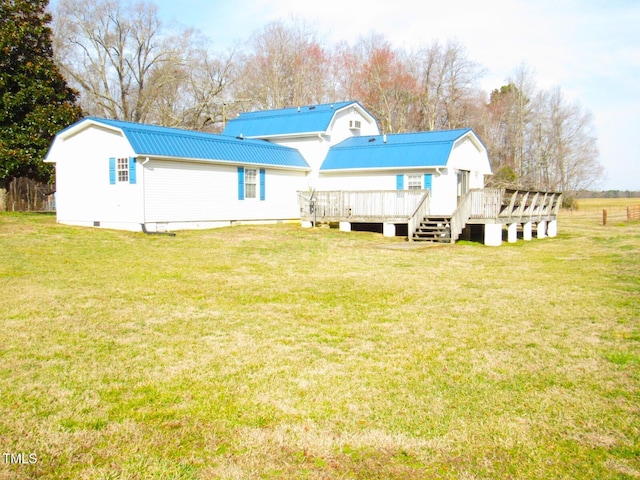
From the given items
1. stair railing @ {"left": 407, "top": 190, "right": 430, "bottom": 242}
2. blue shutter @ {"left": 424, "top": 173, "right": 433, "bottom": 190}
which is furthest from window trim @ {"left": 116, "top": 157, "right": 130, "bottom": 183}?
blue shutter @ {"left": 424, "top": 173, "right": 433, "bottom": 190}

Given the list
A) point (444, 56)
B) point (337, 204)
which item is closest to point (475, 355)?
point (337, 204)

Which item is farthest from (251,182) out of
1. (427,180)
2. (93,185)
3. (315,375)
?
(315,375)

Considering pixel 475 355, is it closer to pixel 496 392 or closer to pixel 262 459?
pixel 496 392

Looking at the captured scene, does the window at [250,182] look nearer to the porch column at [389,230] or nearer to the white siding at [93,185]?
the white siding at [93,185]

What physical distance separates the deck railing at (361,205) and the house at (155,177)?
7.68ft

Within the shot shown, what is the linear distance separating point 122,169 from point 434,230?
10959mm

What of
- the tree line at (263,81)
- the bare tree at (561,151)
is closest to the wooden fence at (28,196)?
the tree line at (263,81)

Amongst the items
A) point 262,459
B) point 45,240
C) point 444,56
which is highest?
point 444,56

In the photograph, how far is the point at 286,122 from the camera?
26.7 metres

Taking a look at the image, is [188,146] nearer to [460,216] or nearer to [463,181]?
[460,216]

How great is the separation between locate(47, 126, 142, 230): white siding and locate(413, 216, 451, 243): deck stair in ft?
30.8

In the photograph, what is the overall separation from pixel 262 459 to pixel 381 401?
4.38 feet

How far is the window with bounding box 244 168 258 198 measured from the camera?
22625 mm

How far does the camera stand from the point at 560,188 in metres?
51.0
